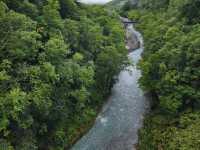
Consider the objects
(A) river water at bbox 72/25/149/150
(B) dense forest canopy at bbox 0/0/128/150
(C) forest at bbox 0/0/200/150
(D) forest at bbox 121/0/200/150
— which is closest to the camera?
(B) dense forest canopy at bbox 0/0/128/150

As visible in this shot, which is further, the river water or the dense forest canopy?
the river water

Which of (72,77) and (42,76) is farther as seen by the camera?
(72,77)

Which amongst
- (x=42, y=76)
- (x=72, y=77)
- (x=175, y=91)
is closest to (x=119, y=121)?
(x=175, y=91)

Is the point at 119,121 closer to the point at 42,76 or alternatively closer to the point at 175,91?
the point at 175,91

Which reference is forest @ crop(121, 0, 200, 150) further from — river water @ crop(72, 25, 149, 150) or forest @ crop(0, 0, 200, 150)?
river water @ crop(72, 25, 149, 150)

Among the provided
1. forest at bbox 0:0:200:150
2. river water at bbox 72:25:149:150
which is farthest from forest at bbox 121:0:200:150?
river water at bbox 72:25:149:150

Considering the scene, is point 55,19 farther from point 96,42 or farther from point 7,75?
point 7,75

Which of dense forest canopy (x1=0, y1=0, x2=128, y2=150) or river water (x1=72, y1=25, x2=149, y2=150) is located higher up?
dense forest canopy (x1=0, y1=0, x2=128, y2=150)
